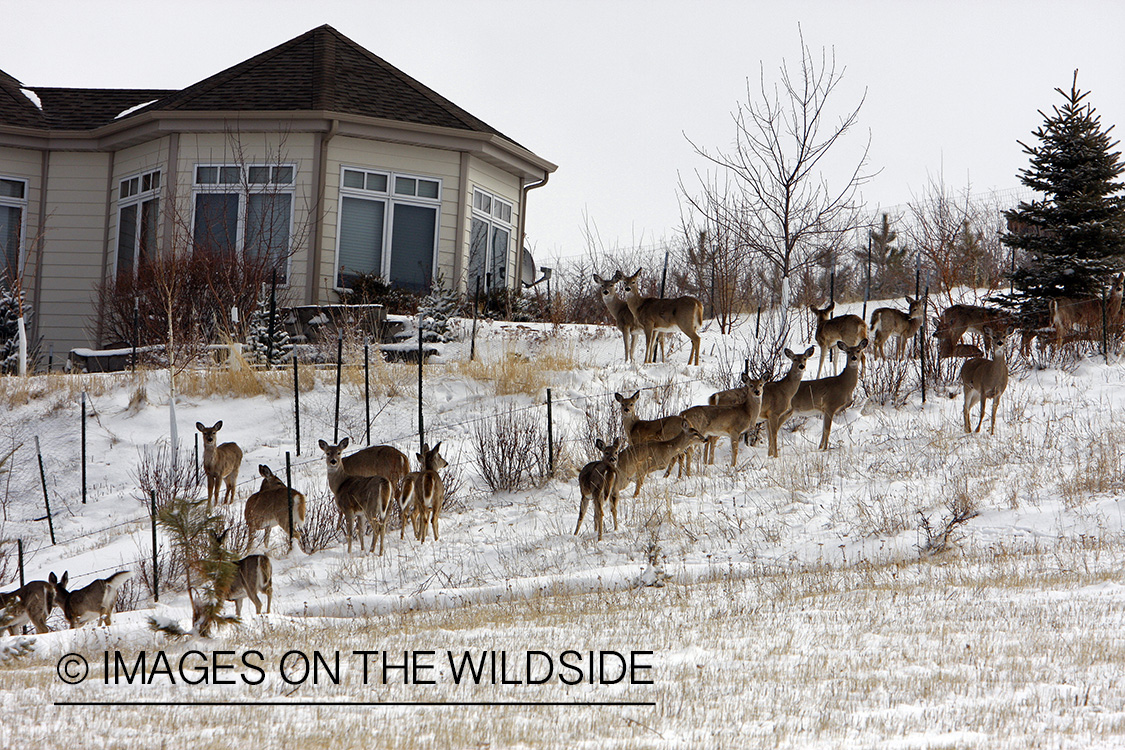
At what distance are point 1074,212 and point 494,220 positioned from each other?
435 inches

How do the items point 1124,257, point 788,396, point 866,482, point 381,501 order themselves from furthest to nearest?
point 1124,257 < point 788,396 < point 866,482 < point 381,501

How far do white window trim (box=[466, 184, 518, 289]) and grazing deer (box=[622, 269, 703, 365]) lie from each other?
510 centimetres

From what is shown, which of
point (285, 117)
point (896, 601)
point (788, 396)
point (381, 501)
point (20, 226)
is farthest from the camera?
point (20, 226)

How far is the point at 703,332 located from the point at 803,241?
2.65 meters

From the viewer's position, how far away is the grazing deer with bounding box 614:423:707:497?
429 inches

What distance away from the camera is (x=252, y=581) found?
27.7ft

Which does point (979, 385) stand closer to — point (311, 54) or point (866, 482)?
point (866, 482)

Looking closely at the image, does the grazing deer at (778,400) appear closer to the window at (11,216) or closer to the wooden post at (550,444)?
the wooden post at (550,444)

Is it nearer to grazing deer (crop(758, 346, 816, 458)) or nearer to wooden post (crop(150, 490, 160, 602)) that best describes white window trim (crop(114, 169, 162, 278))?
wooden post (crop(150, 490, 160, 602))

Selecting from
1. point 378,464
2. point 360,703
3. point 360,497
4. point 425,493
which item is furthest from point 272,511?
point 360,703

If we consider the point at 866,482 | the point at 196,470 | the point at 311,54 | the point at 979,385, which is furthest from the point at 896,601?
the point at 311,54

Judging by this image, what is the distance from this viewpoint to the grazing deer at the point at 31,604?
8.32m

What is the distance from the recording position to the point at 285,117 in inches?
786

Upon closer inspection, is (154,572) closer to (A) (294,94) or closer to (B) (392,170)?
(B) (392,170)
